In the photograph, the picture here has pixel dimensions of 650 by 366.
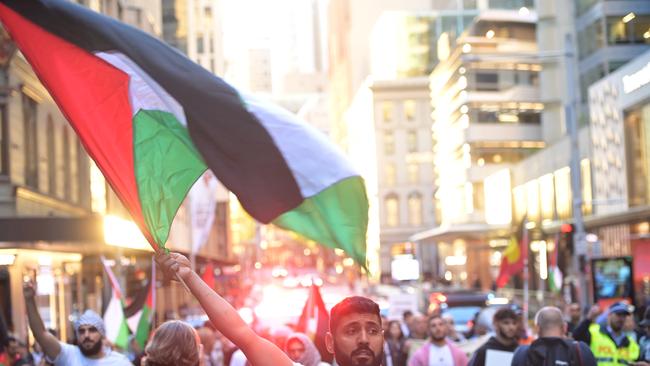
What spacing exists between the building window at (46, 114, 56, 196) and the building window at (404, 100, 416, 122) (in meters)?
86.0

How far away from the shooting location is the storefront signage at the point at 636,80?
121ft

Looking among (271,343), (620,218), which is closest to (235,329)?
(271,343)

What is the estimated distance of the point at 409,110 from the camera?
112 meters

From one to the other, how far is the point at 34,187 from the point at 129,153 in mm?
19069

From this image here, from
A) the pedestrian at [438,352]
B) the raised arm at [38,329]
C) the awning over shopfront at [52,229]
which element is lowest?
the pedestrian at [438,352]

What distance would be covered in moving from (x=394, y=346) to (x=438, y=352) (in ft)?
14.3

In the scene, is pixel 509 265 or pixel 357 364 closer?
pixel 357 364

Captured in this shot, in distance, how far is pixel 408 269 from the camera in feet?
319

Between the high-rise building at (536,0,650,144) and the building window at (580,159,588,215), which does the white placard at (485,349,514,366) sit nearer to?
the high-rise building at (536,0,650,144)

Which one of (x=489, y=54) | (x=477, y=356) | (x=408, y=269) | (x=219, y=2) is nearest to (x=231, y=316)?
(x=477, y=356)

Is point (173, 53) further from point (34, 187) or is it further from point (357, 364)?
point (34, 187)

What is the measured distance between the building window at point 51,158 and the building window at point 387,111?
3360 inches

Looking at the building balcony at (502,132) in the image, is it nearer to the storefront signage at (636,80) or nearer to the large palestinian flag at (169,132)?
the storefront signage at (636,80)

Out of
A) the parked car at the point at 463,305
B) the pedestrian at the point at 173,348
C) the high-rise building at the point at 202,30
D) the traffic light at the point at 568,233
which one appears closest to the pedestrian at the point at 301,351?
the pedestrian at the point at 173,348
